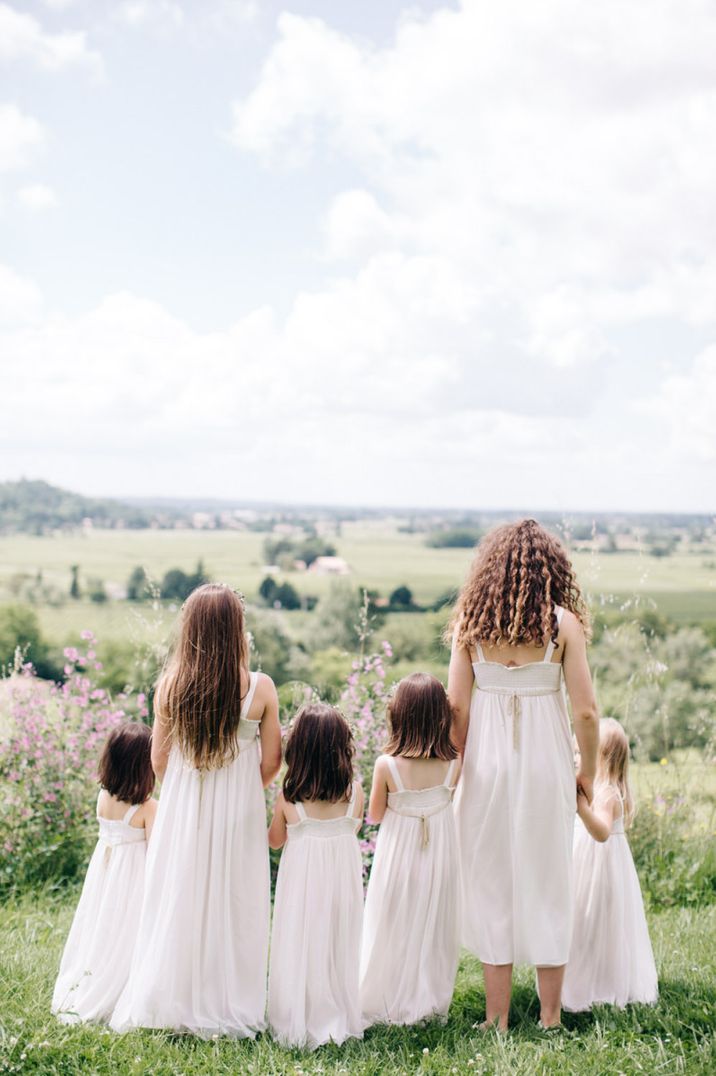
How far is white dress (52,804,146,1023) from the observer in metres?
3.52

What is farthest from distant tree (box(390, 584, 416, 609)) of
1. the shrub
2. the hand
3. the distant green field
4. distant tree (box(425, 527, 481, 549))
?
the hand

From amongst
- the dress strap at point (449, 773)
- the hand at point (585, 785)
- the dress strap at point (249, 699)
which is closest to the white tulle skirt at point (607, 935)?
the hand at point (585, 785)

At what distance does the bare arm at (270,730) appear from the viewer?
3.48 metres

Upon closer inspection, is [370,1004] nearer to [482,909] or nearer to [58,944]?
[482,909]

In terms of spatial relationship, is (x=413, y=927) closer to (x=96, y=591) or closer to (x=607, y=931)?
(x=607, y=931)

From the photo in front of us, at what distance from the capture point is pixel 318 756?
347 centimetres

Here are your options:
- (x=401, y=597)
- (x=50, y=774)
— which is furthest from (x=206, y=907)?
(x=401, y=597)

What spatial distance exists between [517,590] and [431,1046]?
1678 millimetres

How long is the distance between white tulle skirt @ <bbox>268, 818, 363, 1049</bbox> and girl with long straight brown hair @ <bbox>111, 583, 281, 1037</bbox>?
0.34 ft

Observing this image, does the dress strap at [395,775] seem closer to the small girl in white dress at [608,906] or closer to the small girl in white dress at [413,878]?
the small girl in white dress at [413,878]

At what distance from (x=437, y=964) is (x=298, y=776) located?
0.93 meters

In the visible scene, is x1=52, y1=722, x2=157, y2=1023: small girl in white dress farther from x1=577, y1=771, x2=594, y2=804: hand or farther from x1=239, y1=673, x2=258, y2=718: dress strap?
x1=577, y1=771, x2=594, y2=804: hand

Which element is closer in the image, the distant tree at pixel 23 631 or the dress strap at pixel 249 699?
the dress strap at pixel 249 699

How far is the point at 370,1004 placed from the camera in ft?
11.7
